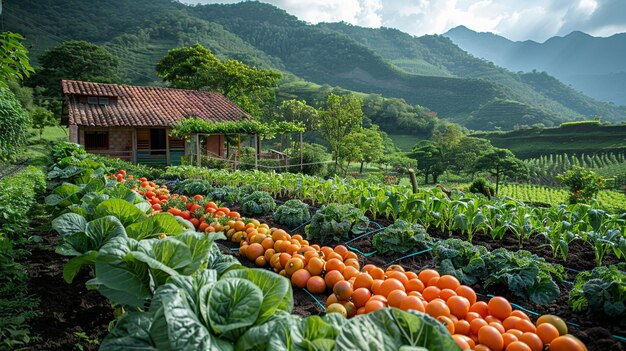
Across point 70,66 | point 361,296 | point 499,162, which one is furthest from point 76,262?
point 70,66

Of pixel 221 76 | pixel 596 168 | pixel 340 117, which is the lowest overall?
pixel 596 168

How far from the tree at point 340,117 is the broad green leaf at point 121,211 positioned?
20.9m

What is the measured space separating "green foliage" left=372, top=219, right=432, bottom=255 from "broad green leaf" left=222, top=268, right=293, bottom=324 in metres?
2.37

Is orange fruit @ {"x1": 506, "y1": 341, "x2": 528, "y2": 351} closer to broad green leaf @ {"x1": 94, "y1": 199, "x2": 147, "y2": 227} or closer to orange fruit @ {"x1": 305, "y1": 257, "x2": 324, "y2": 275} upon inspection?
orange fruit @ {"x1": 305, "y1": 257, "x2": 324, "y2": 275}

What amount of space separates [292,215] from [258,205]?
0.91 m

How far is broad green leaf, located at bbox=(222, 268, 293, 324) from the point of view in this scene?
178cm

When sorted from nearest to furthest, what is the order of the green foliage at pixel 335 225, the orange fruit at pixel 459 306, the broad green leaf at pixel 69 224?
1. the orange fruit at pixel 459 306
2. the broad green leaf at pixel 69 224
3. the green foliage at pixel 335 225

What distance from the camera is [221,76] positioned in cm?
2805

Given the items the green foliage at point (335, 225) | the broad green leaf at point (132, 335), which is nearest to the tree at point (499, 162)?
the green foliage at point (335, 225)

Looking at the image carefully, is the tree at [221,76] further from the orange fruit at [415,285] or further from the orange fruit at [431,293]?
the orange fruit at [431,293]

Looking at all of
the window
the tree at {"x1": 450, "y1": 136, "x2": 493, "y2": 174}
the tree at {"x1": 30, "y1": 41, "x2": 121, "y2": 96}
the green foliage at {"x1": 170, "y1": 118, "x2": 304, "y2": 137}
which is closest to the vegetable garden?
the green foliage at {"x1": 170, "y1": 118, "x2": 304, "y2": 137}

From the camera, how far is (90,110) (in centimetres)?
1902

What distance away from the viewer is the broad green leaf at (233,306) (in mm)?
1649

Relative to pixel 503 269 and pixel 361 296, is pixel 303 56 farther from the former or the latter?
pixel 361 296
